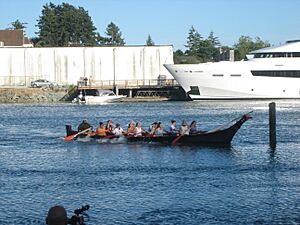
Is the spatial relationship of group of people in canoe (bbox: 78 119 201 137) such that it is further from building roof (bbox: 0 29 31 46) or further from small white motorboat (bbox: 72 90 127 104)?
building roof (bbox: 0 29 31 46)

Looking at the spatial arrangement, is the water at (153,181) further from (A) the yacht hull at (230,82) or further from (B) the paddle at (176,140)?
(A) the yacht hull at (230,82)

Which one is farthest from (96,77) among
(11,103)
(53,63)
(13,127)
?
(13,127)

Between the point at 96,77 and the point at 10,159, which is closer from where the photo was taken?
the point at 10,159

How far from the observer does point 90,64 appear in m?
98.7

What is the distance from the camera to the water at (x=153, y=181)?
65.0ft

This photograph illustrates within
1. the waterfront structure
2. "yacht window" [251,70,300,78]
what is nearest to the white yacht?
"yacht window" [251,70,300,78]

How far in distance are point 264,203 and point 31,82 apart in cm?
7919

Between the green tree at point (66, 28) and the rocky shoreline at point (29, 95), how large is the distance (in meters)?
52.0

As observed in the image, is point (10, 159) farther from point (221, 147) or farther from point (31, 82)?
point (31, 82)

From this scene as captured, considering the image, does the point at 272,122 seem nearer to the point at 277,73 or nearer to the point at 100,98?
the point at 277,73

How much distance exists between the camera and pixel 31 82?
319 ft

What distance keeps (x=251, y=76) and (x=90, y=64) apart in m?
27.0

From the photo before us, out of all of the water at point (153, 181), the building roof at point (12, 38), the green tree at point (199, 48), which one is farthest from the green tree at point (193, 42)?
the water at point (153, 181)

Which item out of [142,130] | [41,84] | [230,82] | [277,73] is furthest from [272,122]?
[41,84]
